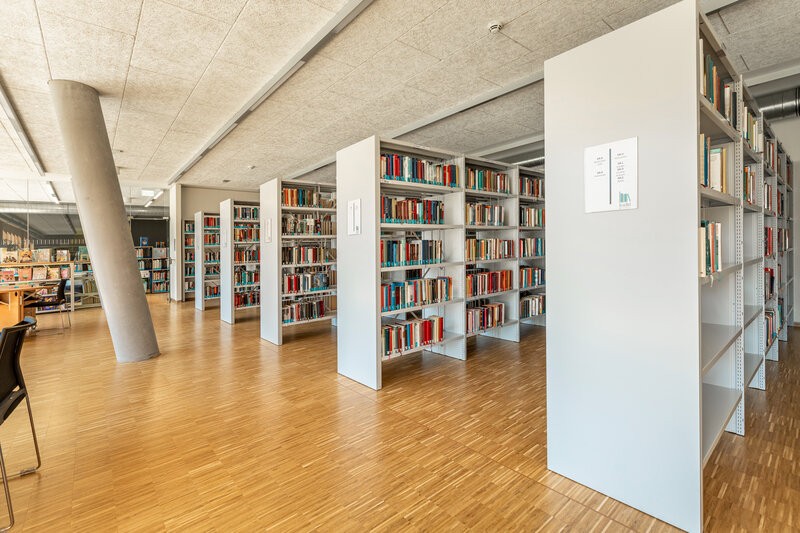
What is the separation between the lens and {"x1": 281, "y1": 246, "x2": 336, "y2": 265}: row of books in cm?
591

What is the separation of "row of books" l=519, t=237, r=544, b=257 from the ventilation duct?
3163 mm

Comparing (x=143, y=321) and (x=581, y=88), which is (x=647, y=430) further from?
(x=143, y=321)

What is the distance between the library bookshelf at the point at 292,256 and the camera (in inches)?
220

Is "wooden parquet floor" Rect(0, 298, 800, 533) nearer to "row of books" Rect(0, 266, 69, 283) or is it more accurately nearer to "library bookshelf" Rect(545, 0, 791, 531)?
"library bookshelf" Rect(545, 0, 791, 531)

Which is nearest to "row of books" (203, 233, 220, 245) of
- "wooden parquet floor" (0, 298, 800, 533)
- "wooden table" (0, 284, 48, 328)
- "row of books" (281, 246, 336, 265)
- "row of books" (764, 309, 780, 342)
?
"wooden table" (0, 284, 48, 328)

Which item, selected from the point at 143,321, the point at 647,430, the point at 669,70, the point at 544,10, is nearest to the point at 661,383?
the point at 647,430

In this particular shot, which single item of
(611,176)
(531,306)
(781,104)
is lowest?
(531,306)

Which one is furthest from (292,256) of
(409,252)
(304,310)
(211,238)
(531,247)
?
(211,238)

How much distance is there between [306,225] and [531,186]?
11.8ft

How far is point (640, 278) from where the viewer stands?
196 cm

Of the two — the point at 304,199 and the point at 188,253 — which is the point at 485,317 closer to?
the point at 304,199

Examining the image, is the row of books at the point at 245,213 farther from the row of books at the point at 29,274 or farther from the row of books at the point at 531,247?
the row of books at the point at 531,247

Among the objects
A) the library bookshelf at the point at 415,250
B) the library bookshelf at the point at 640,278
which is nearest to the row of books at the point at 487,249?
the library bookshelf at the point at 415,250

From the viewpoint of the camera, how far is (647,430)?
1.95 meters
